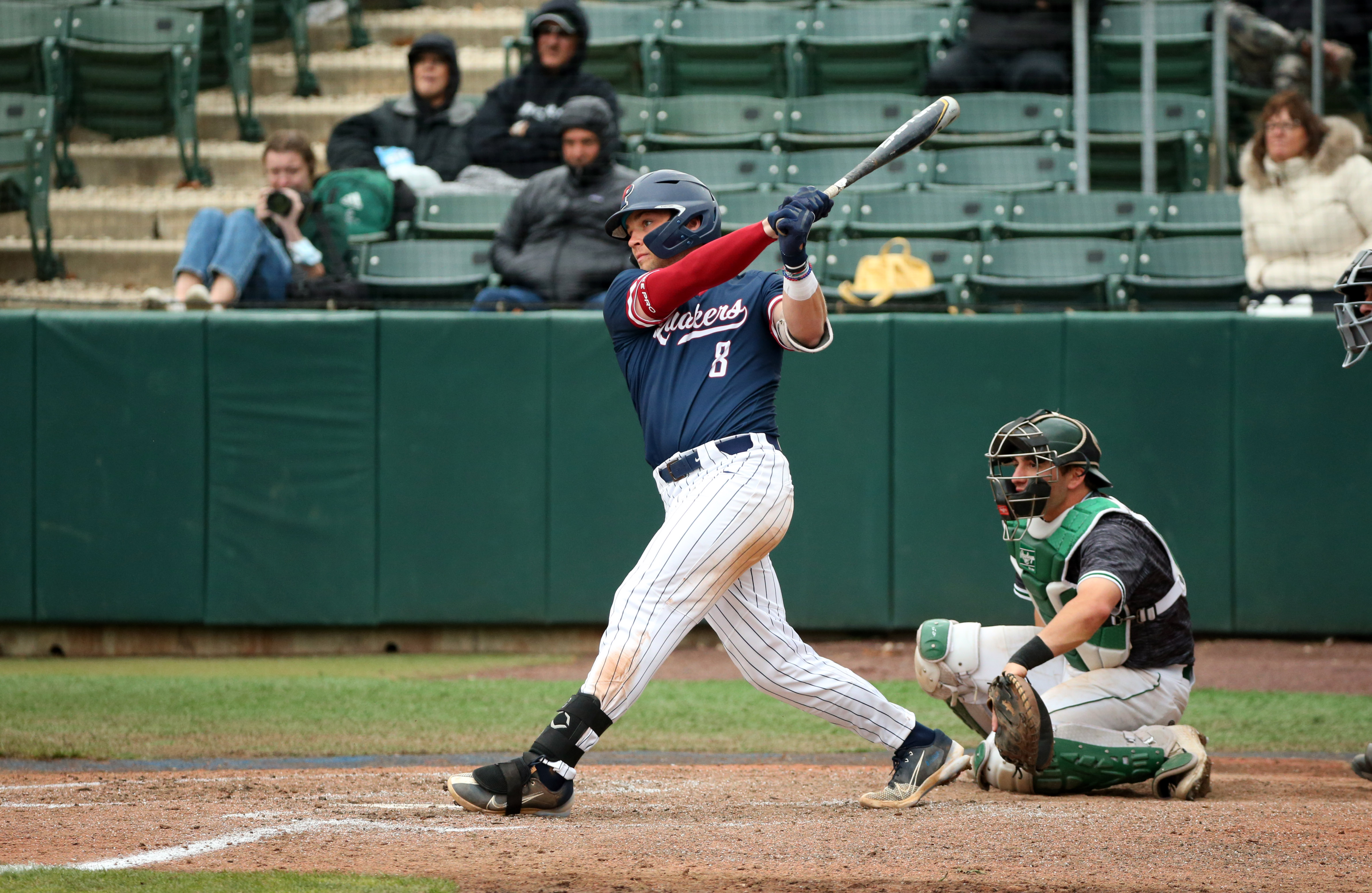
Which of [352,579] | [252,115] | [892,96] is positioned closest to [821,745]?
[352,579]

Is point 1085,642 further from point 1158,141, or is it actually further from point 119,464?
point 1158,141

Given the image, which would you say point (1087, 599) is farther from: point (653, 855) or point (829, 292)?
point (829, 292)

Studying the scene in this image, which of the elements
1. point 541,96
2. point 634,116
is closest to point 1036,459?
point 541,96

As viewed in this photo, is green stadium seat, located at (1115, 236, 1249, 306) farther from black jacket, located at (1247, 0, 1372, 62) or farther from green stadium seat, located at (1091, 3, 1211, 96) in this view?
black jacket, located at (1247, 0, 1372, 62)

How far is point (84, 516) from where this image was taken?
24.8ft

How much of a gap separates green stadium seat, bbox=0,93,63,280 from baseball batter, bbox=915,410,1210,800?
22.6 feet

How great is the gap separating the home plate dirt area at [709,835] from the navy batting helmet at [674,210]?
150 cm

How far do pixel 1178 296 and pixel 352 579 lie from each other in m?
4.63

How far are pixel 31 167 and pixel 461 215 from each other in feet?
8.59

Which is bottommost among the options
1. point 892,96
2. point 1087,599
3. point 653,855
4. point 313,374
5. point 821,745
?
point 821,745

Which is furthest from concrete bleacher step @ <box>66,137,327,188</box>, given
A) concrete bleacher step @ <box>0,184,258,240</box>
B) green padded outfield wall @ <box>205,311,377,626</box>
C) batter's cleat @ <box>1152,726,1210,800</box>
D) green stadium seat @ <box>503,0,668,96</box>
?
batter's cleat @ <box>1152,726,1210,800</box>

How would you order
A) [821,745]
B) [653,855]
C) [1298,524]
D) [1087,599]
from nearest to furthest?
[653,855]
[1087,599]
[821,745]
[1298,524]

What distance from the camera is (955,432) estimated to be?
7.57m

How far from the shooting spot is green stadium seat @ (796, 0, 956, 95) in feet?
33.8
